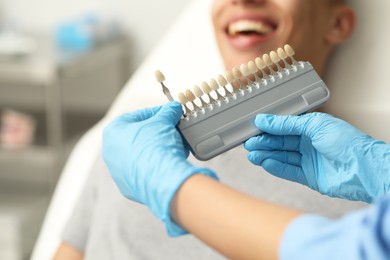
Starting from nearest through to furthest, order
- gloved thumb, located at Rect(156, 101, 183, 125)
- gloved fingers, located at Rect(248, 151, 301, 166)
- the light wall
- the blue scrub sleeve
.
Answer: the blue scrub sleeve, gloved thumb, located at Rect(156, 101, 183, 125), gloved fingers, located at Rect(248, 151, 301, 166), the light wall

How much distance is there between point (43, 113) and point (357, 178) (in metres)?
1.92

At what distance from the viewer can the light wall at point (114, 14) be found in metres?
2.52

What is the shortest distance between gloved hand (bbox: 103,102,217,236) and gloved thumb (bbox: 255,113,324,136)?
13 cm

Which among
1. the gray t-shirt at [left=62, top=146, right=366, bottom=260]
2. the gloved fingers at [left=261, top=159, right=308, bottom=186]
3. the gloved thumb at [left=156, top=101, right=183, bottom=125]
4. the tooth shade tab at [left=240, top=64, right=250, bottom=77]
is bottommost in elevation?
the gray t-shirt at [left=62, top=146, right=366, bottom=260]

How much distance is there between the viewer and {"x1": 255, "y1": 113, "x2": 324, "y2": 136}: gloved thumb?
0.97 meters

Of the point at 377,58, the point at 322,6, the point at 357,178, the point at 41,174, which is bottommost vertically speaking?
the point at 41,174

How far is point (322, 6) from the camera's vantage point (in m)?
1.55

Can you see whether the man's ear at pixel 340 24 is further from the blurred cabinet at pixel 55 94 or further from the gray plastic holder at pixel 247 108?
the blurred cabinet at pixel 55 94

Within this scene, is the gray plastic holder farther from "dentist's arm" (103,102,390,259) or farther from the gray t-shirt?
the gray t-shirt

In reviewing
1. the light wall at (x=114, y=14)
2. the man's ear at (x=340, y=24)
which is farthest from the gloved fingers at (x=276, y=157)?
the light wall at (x=114, y=14)

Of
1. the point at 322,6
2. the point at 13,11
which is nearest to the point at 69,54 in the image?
the point at 13,11

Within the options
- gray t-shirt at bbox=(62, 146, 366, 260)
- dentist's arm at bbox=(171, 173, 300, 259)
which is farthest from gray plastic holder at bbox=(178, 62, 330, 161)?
gray t-shirt at bbox=(62, 146, 366, 260)

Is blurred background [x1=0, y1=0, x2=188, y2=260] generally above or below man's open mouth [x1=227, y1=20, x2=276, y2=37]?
below

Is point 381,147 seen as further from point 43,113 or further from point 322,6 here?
point 43,113
